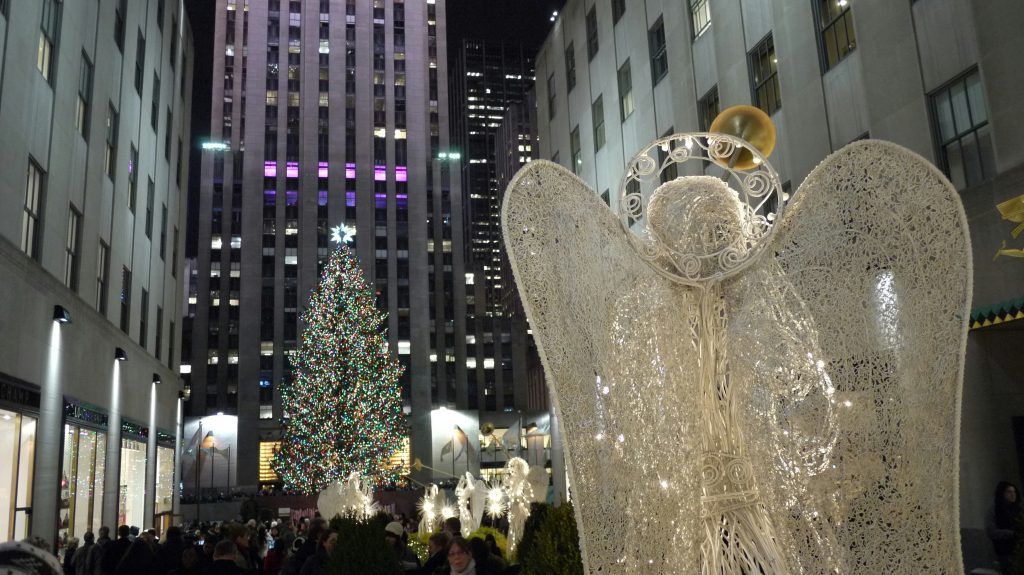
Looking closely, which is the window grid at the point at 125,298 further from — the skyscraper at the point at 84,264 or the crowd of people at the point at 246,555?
the crowd of people at the point at 246,555

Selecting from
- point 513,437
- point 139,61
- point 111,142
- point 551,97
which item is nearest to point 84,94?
point 111,142

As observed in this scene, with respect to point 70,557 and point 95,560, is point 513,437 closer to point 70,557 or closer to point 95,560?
point 70,557

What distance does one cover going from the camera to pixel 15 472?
586 inches

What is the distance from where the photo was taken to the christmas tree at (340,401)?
147ft

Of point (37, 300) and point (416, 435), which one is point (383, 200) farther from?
point (37, 300)

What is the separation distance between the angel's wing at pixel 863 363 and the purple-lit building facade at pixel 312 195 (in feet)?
227

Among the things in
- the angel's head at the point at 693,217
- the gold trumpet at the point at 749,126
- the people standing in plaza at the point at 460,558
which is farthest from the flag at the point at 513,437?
the angel's head at the point at 693,217

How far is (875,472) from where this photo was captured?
551cm

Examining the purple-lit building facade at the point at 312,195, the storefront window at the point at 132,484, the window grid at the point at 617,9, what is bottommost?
the storefront window at the point at 132,484

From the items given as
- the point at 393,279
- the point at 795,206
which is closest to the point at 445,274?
the point at 393,279

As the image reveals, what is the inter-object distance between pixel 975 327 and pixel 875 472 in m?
8.69

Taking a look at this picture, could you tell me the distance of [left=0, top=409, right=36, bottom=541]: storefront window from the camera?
47.2 feet

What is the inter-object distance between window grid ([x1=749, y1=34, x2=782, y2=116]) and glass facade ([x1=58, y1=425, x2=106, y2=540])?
1695 cm

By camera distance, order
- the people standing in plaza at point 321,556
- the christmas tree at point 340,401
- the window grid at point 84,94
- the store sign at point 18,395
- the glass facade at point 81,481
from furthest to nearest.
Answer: the christmas tree at point 340,401
the window grid at point 84,94
the glass facade at point 81,481
the store sign at point 18,395
the people standing in plaza at point 321,556
